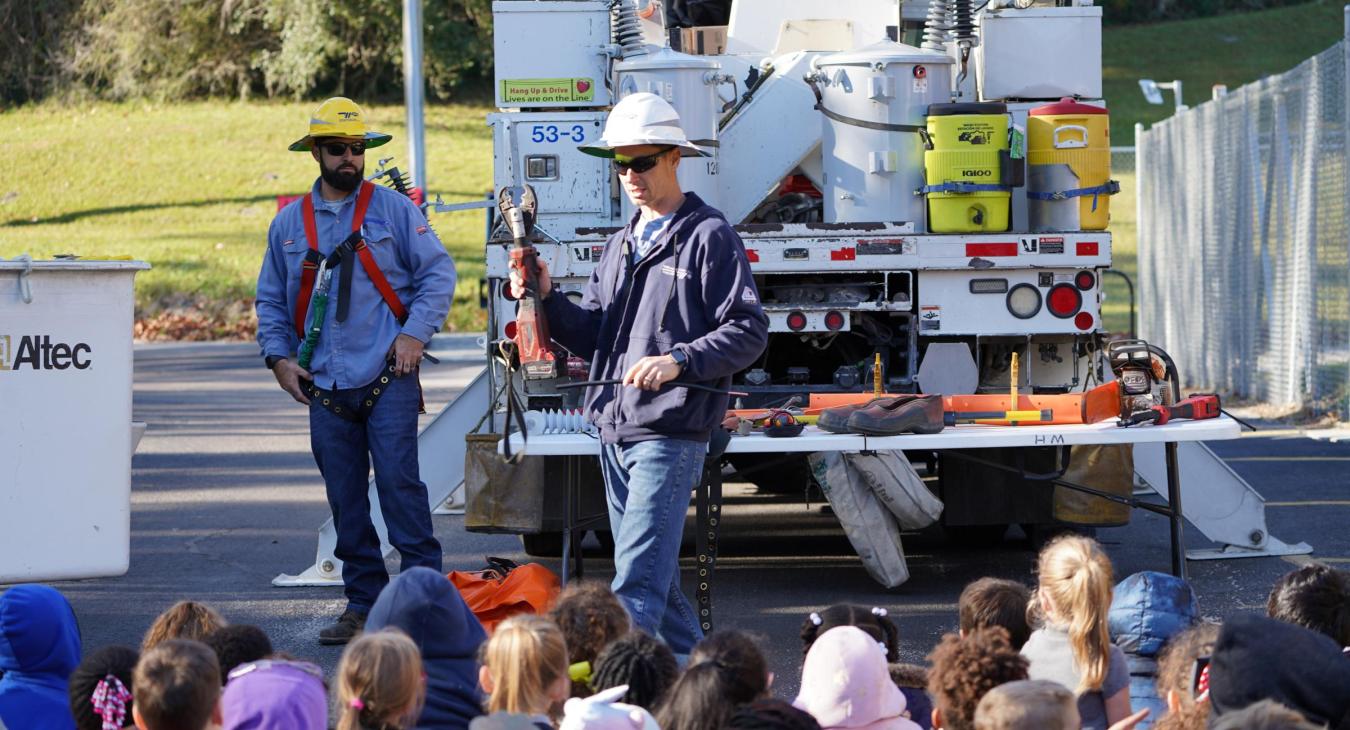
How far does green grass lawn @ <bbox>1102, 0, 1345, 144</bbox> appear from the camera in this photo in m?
44.4

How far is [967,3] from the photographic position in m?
8.66

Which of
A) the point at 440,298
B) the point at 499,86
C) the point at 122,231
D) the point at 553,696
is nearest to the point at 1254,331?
the point at 499,86

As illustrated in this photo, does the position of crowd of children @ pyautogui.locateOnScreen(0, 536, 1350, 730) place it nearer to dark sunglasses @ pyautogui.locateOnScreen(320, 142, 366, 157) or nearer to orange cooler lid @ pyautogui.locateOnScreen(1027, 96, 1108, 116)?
dark sunglasses @ pyautogui.locateOnScreen(320, 142, 366, 157)

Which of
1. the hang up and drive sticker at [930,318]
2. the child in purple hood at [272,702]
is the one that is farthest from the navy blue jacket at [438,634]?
the hang up and drive sticker at [930,318]

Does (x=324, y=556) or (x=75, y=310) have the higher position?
(x=75, y=310)

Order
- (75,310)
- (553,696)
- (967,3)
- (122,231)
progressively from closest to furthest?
1. (553,696)
2. (75,310)
3. (967,3)
4. (122,231)

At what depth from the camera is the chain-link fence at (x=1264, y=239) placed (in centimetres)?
1255

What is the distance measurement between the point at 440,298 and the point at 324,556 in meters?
1.78

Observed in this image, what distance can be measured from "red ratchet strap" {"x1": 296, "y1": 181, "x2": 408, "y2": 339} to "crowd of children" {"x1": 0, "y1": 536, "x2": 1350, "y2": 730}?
83.4 inches

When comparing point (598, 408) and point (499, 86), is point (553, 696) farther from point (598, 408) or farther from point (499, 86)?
point (499, 86)

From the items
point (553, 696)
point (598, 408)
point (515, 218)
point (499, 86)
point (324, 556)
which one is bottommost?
point (324, 556)

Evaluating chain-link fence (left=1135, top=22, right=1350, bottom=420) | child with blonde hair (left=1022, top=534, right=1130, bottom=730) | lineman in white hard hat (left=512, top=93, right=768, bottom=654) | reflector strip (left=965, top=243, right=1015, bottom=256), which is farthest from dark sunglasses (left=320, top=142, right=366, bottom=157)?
chain-link fence (left=1135, top=22, right=1350, bottom=420)

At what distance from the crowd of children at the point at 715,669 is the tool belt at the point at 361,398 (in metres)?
1.94

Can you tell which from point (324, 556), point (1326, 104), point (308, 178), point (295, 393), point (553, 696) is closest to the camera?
point (553, 696)
